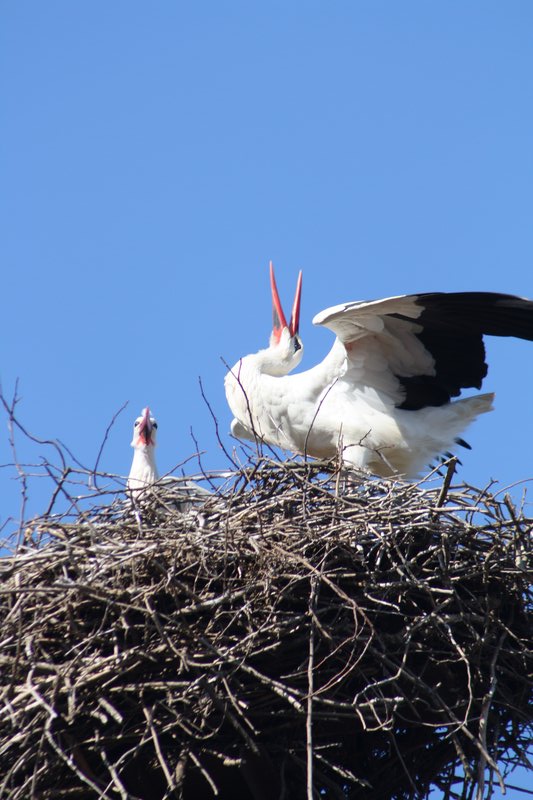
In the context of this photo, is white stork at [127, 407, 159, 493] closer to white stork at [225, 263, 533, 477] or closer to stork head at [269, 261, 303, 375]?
white stork at [225, 263, 533, 477]

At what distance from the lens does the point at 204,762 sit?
446 centimetres

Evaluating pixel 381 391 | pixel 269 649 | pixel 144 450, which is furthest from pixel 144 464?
pixel 269 649

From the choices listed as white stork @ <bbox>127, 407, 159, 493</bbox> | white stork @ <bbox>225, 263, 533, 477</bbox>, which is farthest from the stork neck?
white stork @ <bbox>225, 263, 533, 477</bbox>

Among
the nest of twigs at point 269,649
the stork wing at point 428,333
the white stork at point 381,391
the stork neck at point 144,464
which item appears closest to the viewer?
the nest of twigs at point 269,649

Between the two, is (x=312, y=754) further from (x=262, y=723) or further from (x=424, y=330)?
(x=424, y=330)

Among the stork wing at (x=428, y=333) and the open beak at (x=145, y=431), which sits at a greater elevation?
the open beak at (x=145, y=431)

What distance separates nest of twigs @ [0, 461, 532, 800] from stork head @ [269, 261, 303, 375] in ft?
7.84

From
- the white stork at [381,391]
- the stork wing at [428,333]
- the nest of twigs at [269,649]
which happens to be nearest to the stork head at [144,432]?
the white stork at [381,391]

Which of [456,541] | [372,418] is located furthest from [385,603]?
[372,418]

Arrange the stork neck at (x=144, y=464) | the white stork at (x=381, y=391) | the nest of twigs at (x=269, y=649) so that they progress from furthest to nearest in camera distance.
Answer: the stork neck at (x=144, y=464), the white stork at (x=381, y=391), the nest of twigs at (x=269, y=649)

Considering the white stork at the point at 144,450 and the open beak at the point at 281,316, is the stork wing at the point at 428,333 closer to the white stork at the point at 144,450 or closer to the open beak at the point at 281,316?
the open beak at the point at 281,316

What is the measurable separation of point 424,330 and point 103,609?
285cm

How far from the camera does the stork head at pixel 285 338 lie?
7.15 metres

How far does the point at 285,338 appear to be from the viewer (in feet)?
23.9
